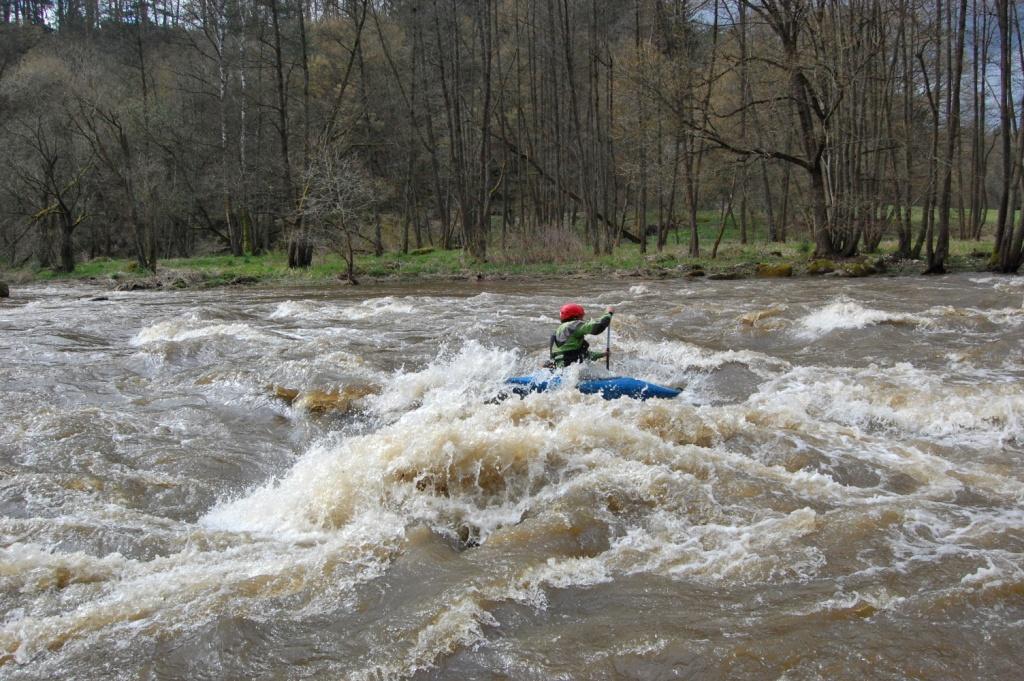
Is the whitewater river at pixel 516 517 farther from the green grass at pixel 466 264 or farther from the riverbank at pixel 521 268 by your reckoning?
the green grass at pixel 466 264


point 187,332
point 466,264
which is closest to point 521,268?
point 466,264

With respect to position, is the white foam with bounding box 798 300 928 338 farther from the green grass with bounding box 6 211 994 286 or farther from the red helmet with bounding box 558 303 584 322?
the green grass with bounding box 6 211 994 286

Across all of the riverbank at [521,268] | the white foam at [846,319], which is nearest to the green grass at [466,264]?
the riverbank at [521,268]

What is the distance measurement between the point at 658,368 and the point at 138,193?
87.0 ft

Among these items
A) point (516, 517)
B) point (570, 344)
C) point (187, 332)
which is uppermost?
point (570, 344)

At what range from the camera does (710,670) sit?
3.22 meters

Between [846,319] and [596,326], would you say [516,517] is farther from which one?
[846,319]

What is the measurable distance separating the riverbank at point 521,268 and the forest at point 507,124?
83 centimetres

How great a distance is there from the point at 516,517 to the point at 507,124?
28527 millimetres

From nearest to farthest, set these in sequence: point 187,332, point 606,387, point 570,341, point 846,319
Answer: point 606,387 → point 570,341 → point 846,319 → point 187,332

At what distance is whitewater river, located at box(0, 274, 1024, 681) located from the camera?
11.3 feet

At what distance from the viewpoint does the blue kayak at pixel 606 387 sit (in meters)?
7.41

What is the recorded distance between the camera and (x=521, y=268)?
891 inches

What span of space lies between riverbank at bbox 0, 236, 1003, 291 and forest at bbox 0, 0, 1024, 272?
0.83 m
